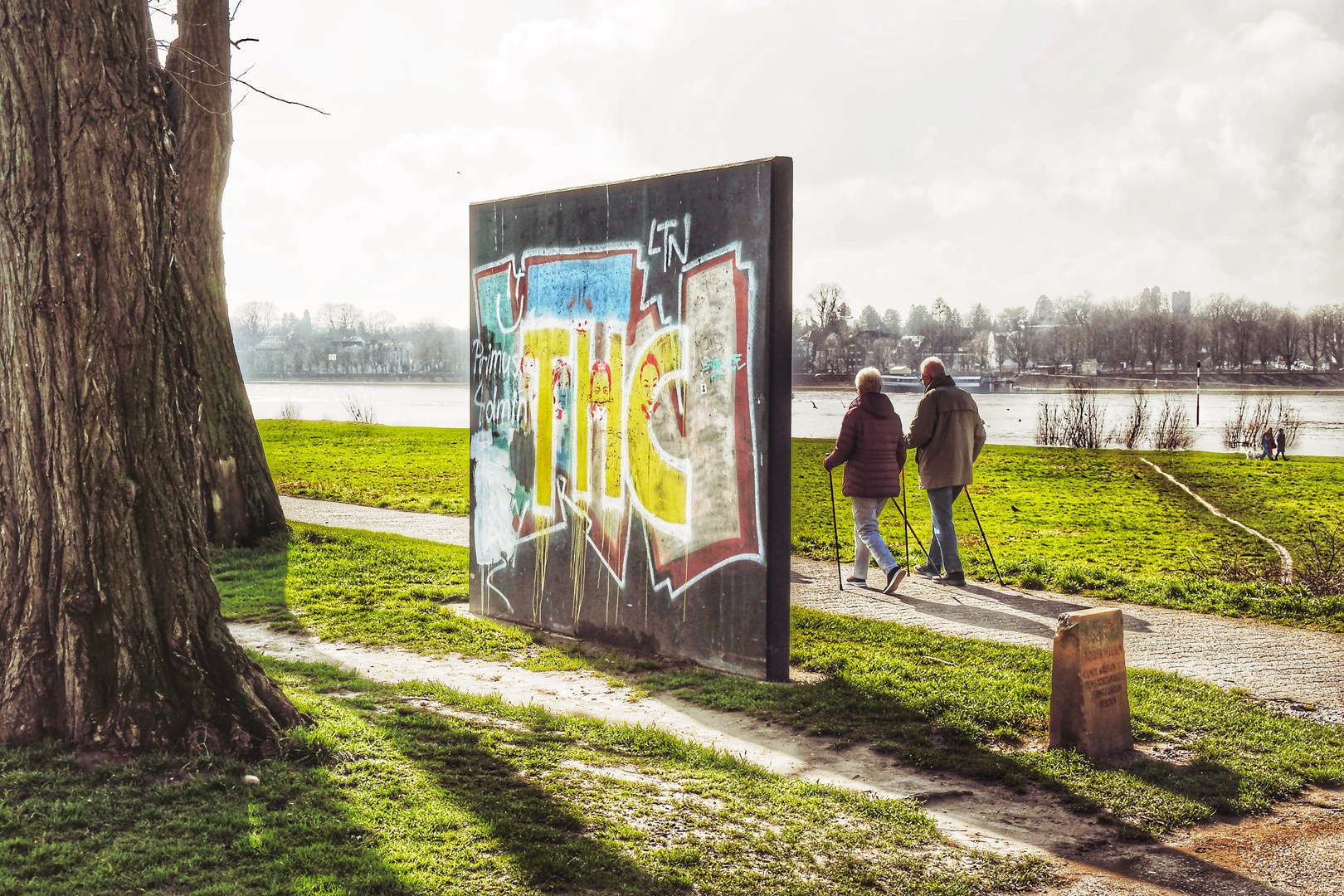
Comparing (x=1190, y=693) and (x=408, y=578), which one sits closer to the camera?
(x=1190, y=693)

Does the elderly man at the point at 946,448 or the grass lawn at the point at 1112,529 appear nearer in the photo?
the grass lawn at the point at 1112,529

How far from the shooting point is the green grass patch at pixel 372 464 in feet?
60.8

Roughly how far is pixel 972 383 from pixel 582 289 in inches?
2901

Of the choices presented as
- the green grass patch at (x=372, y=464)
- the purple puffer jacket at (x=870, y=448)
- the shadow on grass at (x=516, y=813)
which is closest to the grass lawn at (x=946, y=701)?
the purple puffer jacket at (x=870, y=448)

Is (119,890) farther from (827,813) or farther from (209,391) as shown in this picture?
(209,391)

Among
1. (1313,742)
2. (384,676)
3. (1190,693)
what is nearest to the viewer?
(1313,742)

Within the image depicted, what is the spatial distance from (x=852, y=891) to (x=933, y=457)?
675 cm

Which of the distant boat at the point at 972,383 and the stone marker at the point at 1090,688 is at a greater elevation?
the distant boat at the point at 972,383

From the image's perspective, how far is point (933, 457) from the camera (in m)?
10.4

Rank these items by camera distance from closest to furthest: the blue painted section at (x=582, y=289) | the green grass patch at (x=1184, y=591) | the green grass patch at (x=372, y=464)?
the blue painted section at (x=582, y=289) → the green grass patch at (x=1184, y=591) → the green grass patch at (x=372, y=464)

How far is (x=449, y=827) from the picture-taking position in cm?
449

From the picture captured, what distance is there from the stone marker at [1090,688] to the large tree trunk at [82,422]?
13.0 feet

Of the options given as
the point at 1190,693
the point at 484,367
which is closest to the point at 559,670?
the point at 484,367

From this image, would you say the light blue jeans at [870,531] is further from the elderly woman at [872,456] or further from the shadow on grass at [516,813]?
the shadow on grass at [516,813]
